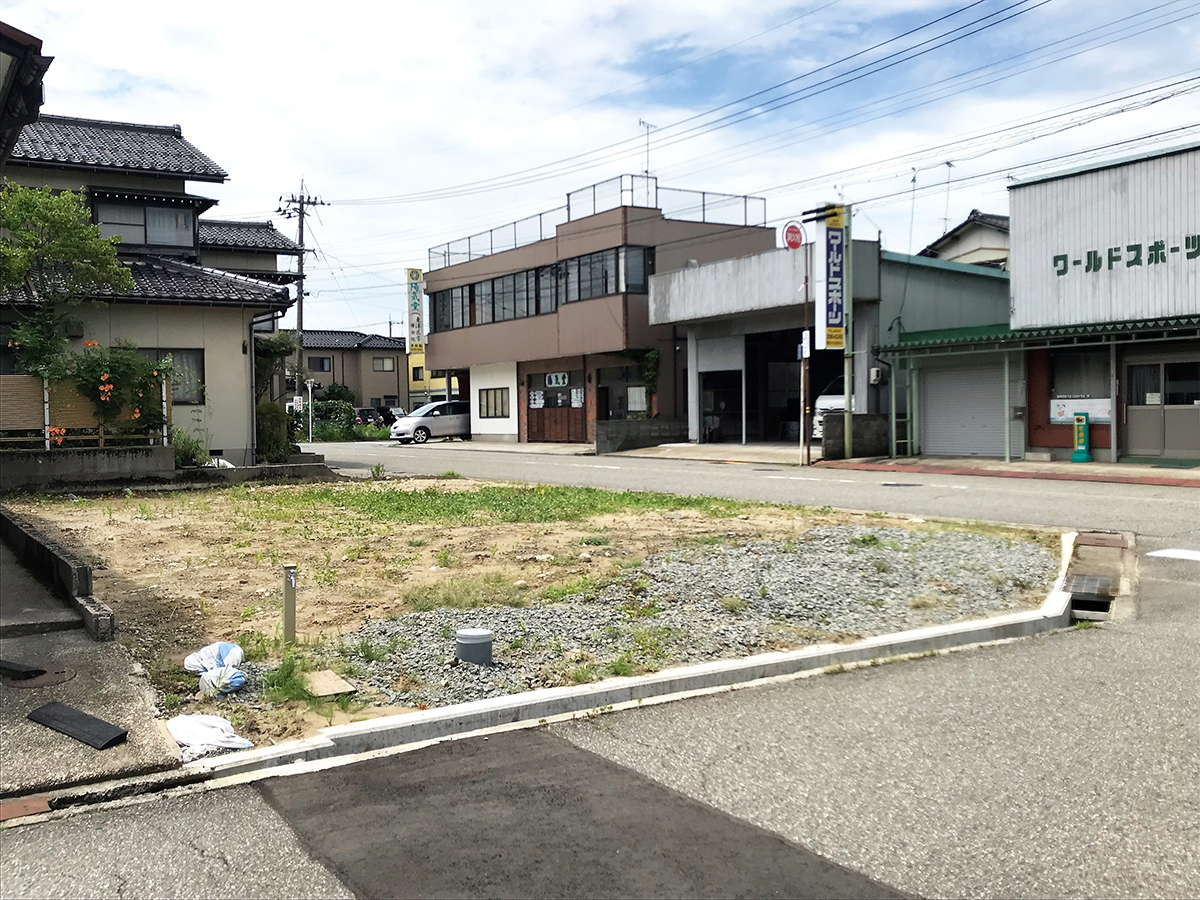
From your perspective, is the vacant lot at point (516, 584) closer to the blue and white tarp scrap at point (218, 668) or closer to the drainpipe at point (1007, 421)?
the blue and white tarp scrap at point (218, 668)

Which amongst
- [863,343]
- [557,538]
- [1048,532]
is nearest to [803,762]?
[557,538]

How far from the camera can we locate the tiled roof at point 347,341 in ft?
250

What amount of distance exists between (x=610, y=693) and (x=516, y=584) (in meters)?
2.97

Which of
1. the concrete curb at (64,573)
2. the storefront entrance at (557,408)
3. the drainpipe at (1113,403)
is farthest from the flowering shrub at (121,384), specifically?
the storefront entrance at (557,408)

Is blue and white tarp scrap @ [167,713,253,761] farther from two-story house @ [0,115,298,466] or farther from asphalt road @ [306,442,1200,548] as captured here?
two-story house @ [0,115,298,466]

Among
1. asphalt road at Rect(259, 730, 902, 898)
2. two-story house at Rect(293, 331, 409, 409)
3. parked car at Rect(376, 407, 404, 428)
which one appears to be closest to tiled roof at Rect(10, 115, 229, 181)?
asphalt road at Rect(259, 730, 902, 898)

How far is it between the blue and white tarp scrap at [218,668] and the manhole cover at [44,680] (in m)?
0.68

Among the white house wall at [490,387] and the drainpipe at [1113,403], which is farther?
the white house wall at [490,387]

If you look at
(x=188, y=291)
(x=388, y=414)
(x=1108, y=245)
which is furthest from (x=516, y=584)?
(x=388, y=414)

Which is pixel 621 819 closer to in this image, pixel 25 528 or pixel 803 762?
pixel 803 762

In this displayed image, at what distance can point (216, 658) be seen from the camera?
6000mm

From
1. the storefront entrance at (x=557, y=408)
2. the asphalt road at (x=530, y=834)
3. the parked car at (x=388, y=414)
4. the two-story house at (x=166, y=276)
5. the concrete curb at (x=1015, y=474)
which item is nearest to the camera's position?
the asphalt road at (x=530, y=834)

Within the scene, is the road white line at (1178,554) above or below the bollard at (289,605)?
below

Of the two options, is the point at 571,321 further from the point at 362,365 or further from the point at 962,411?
the point at 362,365
